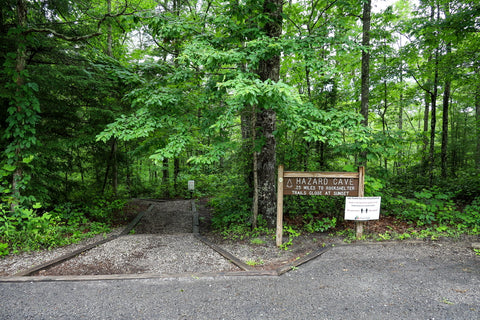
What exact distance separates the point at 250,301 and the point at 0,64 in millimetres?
7073

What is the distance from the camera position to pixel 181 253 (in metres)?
4.27

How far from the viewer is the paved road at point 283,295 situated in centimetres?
246

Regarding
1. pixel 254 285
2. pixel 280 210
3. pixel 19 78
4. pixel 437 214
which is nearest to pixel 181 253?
pixel 254 285

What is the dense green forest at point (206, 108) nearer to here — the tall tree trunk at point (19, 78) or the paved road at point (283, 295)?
the tall tree trunk at point (19, 78)

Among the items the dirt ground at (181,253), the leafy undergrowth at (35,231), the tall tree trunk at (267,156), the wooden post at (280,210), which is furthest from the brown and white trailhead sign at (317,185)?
the leafy undergrowth at (35,231)

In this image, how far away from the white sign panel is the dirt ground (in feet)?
1.69

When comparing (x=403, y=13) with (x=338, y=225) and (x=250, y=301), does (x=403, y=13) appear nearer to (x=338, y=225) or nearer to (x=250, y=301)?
(x=338, y=225)

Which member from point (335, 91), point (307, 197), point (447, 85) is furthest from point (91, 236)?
point (447, 85)

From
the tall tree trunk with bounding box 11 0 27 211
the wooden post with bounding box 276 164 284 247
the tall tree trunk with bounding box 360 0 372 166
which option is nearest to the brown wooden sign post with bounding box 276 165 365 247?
the wooden post with bounding box 276 164 284 247

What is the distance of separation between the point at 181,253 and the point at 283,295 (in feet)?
7.24

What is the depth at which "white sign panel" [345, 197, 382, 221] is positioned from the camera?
4562 millimetres

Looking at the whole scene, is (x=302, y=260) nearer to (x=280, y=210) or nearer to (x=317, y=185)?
(x=280, y=210)

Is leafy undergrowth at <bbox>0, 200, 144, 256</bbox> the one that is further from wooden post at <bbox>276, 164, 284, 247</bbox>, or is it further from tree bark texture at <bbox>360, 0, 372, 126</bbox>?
tree bark texture at <bbox>360, 0, 372, 126</bbox>

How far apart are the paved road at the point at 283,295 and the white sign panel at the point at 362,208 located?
3.50 ft
